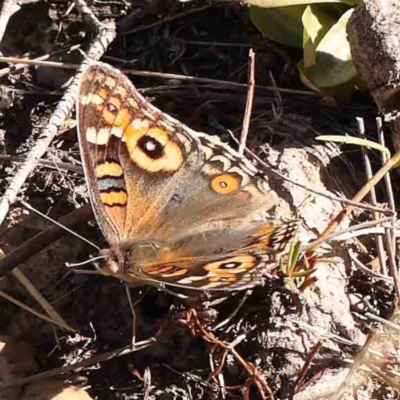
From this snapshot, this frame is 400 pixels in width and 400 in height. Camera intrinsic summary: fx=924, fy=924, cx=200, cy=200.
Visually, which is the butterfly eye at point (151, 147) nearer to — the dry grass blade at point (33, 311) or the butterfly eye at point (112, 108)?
the butterfly eye at point (112, 108)

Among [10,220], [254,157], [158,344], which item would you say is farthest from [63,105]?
[158,344]

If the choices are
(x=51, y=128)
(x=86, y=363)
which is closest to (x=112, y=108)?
(x=51, y=128)

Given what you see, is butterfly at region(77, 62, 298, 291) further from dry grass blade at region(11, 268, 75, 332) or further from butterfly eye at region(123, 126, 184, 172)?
dry grass blade at region(11, 268, 75, 332)

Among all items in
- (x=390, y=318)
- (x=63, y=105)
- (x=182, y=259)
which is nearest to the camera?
(x=182, y=259)

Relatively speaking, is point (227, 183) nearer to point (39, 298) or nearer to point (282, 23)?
point (39, 298)

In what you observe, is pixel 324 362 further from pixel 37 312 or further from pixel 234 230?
pixel 37 312

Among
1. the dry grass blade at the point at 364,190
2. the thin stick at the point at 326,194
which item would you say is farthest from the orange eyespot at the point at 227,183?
the dry grass blade at the point at 364,190

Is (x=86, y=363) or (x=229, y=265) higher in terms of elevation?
(x=229, y=265)
